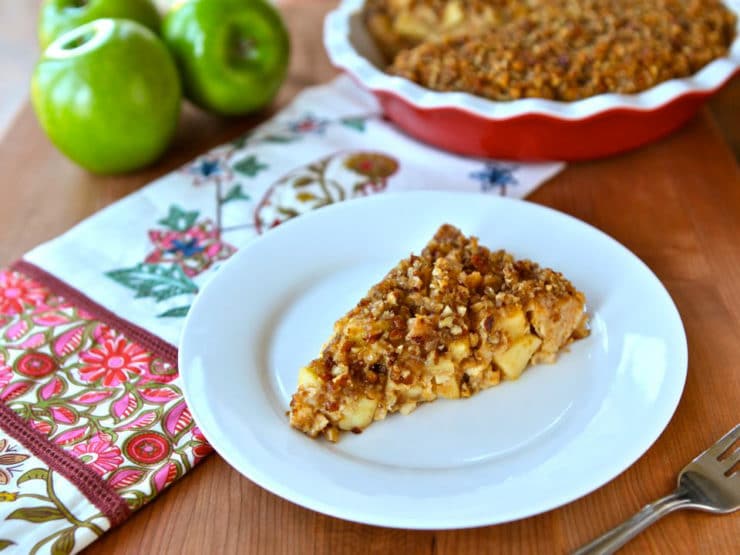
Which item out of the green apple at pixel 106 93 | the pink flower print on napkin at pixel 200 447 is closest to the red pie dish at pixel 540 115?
the green apple at pixel 106 93

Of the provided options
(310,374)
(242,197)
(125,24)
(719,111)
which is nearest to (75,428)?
(310,374)

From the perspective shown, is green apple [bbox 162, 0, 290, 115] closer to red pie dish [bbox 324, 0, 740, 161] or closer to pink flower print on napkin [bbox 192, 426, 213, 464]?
red pie dish [bbox 324, 0, 740, 161]

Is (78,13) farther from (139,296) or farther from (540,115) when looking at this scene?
(540,115)

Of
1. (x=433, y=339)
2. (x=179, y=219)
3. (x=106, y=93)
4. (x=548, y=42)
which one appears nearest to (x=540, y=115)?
(x=548, y=42)

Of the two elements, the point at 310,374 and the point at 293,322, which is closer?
the point at 310,374

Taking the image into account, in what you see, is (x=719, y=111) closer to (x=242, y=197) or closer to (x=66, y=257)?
(x=242, y=197)

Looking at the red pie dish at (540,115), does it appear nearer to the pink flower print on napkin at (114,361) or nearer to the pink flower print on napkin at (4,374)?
the pink flower print on napkin at (114,361)
